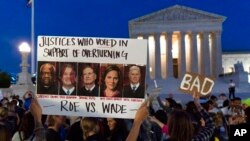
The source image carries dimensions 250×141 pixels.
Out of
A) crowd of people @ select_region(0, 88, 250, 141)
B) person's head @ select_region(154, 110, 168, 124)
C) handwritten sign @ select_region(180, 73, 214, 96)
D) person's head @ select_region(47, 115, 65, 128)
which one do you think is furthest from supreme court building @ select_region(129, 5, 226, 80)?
person's head @ select_region(47, 115, 65, 128)

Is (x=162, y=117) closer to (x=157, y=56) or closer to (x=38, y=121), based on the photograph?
(x=38, y=121)

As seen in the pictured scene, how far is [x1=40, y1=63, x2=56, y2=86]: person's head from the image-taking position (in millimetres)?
6086

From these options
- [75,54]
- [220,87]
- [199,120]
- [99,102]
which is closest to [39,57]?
[75,54]

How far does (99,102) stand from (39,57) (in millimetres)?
855

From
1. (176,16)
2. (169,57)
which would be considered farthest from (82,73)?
(169,57)

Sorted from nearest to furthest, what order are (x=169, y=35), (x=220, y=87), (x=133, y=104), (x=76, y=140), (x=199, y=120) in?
(x=133, y=104) → (x=76, y=140) → (x=199, y=120) → (x=220, y=87) → (x=169, y=35)

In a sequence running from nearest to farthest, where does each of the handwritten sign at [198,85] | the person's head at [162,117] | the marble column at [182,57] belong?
1. the handwritten sign at [198,85]
2. the person's head at [162,117]
3. the marble column at [182,57]

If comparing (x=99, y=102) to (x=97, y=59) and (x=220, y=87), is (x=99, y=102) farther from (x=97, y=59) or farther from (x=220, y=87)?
(x=220, y=87)

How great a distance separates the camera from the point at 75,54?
616 centimetres

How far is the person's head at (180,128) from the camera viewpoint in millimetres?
5094

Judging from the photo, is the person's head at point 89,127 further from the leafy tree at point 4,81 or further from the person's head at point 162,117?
the leafy tree at point 4,81

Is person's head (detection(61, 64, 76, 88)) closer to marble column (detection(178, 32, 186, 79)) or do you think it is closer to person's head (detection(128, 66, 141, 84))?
person's head (detection(128, 66, 141, 84))

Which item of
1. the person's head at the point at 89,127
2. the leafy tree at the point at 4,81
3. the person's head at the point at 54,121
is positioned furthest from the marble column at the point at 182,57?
the person's head at the point at 89,127

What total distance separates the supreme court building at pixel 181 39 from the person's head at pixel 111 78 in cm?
6101
